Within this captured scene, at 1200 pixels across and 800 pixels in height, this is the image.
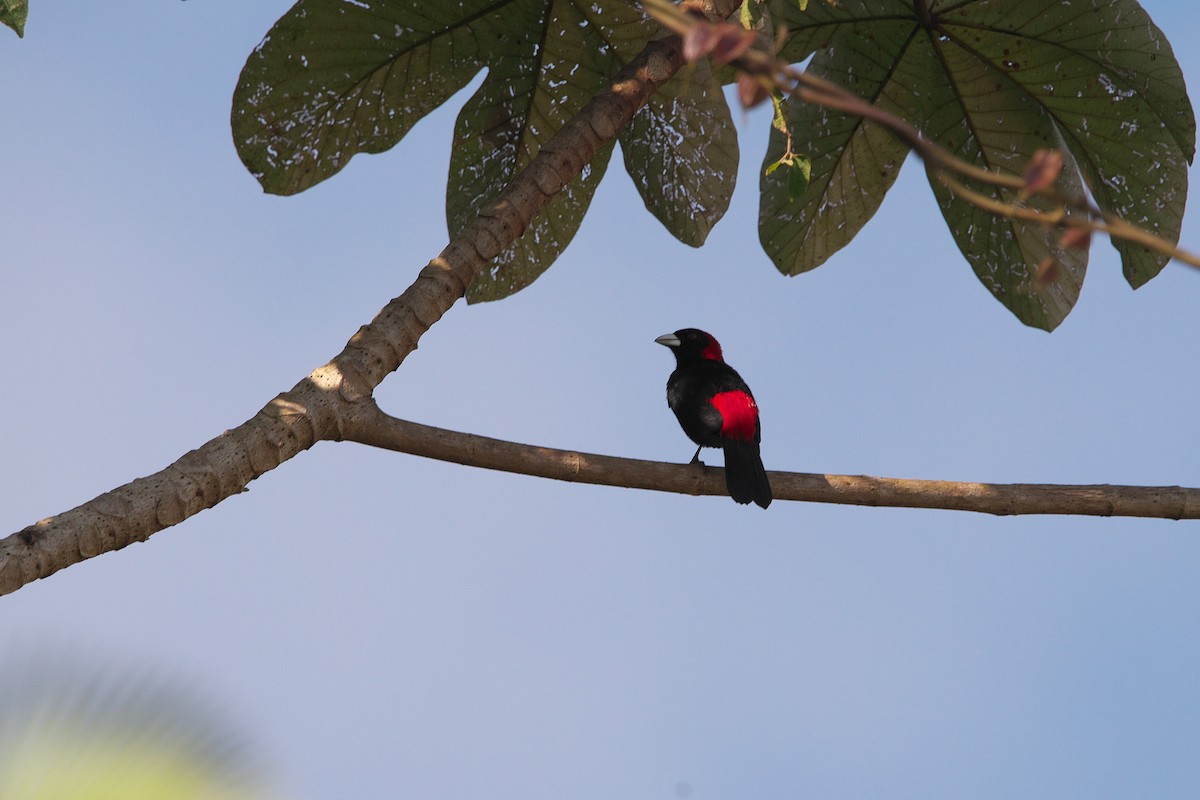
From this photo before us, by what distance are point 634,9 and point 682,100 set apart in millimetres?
387

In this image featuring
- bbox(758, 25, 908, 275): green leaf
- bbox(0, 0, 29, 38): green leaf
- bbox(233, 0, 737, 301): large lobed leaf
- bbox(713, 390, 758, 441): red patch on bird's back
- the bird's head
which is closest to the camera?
bbox(0, 0, 29, 38): green leaf

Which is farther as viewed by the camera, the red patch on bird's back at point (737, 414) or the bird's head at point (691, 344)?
the bird's head at point (691, 344)

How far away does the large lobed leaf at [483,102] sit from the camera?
13.4ft

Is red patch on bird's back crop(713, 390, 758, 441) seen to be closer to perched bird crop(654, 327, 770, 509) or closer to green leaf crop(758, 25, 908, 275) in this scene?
perched bird crop(654, 327, 770, 509)

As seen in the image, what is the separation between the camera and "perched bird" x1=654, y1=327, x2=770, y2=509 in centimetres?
360

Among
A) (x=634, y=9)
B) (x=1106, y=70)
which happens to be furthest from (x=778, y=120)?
(x=1106, y=70)

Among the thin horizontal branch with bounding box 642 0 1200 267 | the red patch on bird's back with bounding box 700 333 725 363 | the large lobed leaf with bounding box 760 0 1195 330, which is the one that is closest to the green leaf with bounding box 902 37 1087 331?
the large lobed leaf with bounding box 760 0 1195 330

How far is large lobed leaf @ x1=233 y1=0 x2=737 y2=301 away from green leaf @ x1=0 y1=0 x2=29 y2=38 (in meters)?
0.81

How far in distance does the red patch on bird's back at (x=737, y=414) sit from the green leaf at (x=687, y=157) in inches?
27.2

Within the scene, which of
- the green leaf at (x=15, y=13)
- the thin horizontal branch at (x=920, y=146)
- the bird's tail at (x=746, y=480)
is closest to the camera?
the thin horizontal branch at (x=920, y=146)

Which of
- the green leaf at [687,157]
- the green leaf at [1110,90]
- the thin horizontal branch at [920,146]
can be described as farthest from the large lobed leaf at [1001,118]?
the thin horizontal branch at [920,146]

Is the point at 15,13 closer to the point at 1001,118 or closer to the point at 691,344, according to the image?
the point at 691,344

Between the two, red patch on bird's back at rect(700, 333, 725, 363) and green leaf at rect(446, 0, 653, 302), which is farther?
red patch on bird's back at rect(700, 333, 725, 363)

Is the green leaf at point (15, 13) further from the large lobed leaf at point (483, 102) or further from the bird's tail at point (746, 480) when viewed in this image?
the bird's tail at point (746, 480)
